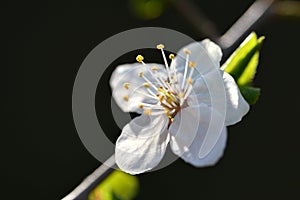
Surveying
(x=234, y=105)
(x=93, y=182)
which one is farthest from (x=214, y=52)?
(x=93, y=182)

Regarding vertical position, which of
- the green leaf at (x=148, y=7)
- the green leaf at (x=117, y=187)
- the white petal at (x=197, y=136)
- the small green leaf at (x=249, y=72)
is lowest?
the green leaf at (x=117, y=187)

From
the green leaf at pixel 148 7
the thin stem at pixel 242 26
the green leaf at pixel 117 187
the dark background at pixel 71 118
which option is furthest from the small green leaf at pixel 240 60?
the dark background at pixel 71 118

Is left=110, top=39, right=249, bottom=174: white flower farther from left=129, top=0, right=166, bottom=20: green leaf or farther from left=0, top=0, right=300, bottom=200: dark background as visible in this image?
left=0, top=0, right=300, bottom=200: dark background

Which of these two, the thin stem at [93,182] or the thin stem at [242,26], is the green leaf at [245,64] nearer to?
the thin stem at [242,26]

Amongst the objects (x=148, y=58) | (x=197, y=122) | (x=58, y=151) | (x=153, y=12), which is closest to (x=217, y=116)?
(x=197, y=122)

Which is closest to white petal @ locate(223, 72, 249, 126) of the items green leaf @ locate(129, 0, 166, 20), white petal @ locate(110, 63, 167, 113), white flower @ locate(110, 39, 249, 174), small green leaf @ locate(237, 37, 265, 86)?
white flower @ locate(110, 39, 249, 174)

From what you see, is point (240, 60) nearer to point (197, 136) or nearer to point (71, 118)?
point (197, 136)
